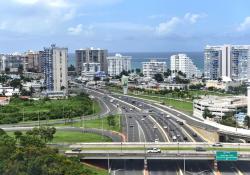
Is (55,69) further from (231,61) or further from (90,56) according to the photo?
(90,56)

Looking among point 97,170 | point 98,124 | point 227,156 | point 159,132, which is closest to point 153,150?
point 97,170

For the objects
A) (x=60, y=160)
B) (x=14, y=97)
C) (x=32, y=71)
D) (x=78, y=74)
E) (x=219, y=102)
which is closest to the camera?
(x=60, y=160)

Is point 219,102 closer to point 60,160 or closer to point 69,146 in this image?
point 69,146

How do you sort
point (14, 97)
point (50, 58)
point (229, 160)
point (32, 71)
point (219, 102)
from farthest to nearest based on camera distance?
point (32, 71), point (50, 58), point (14, 97), point (219, 102), point (229, 160)

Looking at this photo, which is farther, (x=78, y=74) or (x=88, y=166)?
(x=78, y=74)

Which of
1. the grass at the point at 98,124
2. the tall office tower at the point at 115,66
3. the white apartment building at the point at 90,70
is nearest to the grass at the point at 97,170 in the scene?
the grass at the point at 98,124

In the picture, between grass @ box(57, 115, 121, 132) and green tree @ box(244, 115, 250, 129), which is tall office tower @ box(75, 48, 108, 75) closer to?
grass @ box(57, 115, 121, 132)

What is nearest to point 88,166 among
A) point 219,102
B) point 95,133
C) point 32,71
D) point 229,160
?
point 229,160

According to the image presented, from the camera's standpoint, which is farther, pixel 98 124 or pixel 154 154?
pixel 98 124
